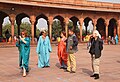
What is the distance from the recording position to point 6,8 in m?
25.3

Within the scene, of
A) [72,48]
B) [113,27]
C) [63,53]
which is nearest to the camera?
[72,48]

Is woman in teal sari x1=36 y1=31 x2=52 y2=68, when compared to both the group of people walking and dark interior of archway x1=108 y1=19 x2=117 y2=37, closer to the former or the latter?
the group of people walking

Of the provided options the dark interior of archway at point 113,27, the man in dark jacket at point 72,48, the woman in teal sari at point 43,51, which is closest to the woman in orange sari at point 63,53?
the woman in teal sari at point 43,51

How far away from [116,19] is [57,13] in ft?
29.8

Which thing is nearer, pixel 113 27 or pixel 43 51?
pixel 43 51

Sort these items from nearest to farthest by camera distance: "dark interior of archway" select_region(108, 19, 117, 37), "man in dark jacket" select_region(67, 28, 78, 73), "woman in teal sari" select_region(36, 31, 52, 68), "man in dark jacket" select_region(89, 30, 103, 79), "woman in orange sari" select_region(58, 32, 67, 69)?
"man in dark jacket" select_region(89, 30, 103, 79) → "man in dark jacket" select_region(67, 28, 78, 73) → "woman in orange sari" select_region(58, 32, 67, 69) → "woman in teal sari" select_region(36, 31, 52, 68) → "dark interior of archway" select_region(108, 19, 117, 37)

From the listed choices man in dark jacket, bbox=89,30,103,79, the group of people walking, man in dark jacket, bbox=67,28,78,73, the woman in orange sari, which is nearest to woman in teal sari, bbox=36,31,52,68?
the group of people walking

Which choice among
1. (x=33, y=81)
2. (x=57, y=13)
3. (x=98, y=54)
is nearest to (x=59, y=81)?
(x=33, y=81)

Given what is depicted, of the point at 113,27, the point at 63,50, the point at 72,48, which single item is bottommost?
the point at 63,50

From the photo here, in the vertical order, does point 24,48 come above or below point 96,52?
above

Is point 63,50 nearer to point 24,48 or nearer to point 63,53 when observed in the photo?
point 63,53

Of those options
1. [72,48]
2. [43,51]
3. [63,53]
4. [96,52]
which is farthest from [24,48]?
[96,52]

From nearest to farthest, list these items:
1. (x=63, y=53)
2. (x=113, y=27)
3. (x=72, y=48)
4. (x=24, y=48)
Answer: (x=24, y=48), (x=72, y=48), (x=63, y=53), (x=113, y=27)

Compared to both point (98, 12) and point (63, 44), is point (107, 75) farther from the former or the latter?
point (98, 12)
